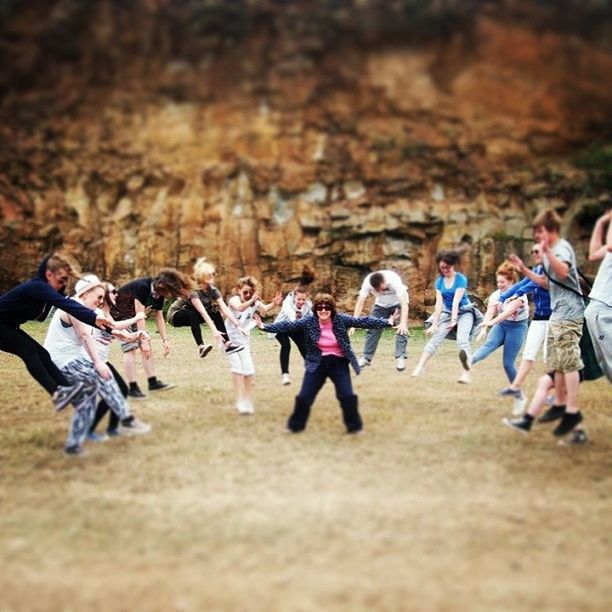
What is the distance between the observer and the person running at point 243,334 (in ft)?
23.7

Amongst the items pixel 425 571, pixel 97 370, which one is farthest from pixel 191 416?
pixel 425 571

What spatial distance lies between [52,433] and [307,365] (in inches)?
99.0

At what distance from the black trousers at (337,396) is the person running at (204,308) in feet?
4.04

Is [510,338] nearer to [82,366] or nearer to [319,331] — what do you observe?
[319,331]

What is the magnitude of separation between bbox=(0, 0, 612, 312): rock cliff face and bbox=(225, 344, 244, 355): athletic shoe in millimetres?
14355

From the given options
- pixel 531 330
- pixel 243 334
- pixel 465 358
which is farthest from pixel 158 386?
pixel 531 330

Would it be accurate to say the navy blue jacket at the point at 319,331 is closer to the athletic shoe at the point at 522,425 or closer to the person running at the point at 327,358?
the person running at the point at 327,358

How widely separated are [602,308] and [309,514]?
130 inches

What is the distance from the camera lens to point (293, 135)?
879 inches

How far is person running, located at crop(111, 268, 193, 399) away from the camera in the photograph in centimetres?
775

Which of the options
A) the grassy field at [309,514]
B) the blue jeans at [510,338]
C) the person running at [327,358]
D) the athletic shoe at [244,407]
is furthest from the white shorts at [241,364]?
the blue jeans at [510,338]

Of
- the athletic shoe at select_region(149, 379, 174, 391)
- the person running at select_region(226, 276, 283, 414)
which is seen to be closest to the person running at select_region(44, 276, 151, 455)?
the person running at select_region(226, 276, 283, 414)

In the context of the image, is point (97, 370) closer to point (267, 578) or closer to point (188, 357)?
point (267, 578)

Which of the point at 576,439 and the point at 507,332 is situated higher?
Answer: the point at 507,332
